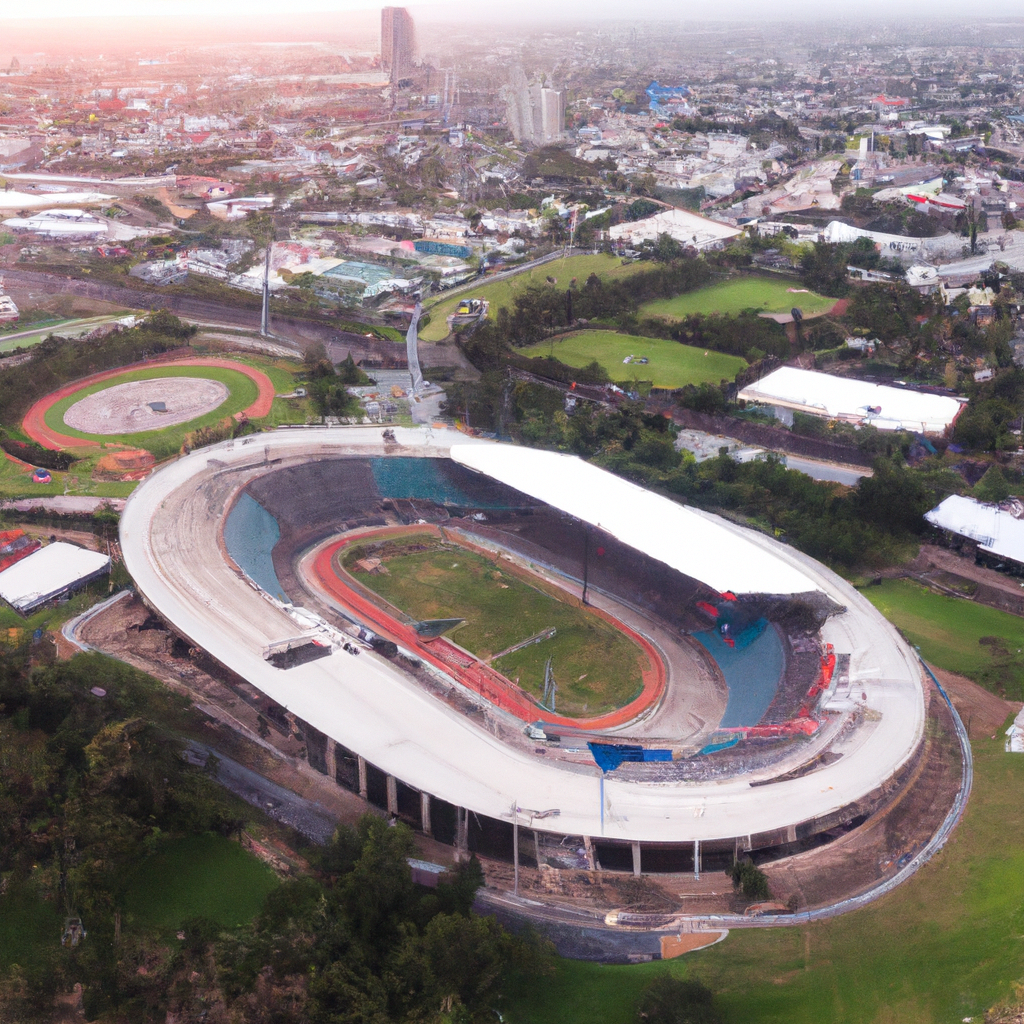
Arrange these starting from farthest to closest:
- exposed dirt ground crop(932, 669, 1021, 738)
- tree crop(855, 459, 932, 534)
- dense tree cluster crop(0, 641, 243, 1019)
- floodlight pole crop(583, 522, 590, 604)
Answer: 1. tree crop(855, 459, 932, 534)
2. floodlight pole crop(583, 522, 590, 604)
3. exposed dirt ground crop(932, 669, 1021, 738)
4. dense tree cluster crop(0, 641, 243, 1019)

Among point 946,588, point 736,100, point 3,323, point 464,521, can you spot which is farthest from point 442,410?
point 736,100

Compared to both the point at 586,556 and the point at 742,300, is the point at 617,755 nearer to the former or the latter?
the point at 586,556

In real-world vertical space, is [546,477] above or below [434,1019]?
above

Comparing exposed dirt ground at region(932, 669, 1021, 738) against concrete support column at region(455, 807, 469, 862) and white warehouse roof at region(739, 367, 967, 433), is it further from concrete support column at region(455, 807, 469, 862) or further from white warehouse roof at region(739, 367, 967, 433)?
white warehouse roof at region(739, 367, 967, 433)

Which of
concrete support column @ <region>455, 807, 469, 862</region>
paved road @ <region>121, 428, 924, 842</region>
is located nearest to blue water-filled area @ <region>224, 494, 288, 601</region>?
paved road @ <region>121, 428, 924, 842</region>

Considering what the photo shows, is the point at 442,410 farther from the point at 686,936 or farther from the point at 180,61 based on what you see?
the point at 180,61

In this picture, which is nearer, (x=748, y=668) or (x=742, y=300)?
(x=748, y=668)

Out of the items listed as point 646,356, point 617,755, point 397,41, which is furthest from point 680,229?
point 617,755
